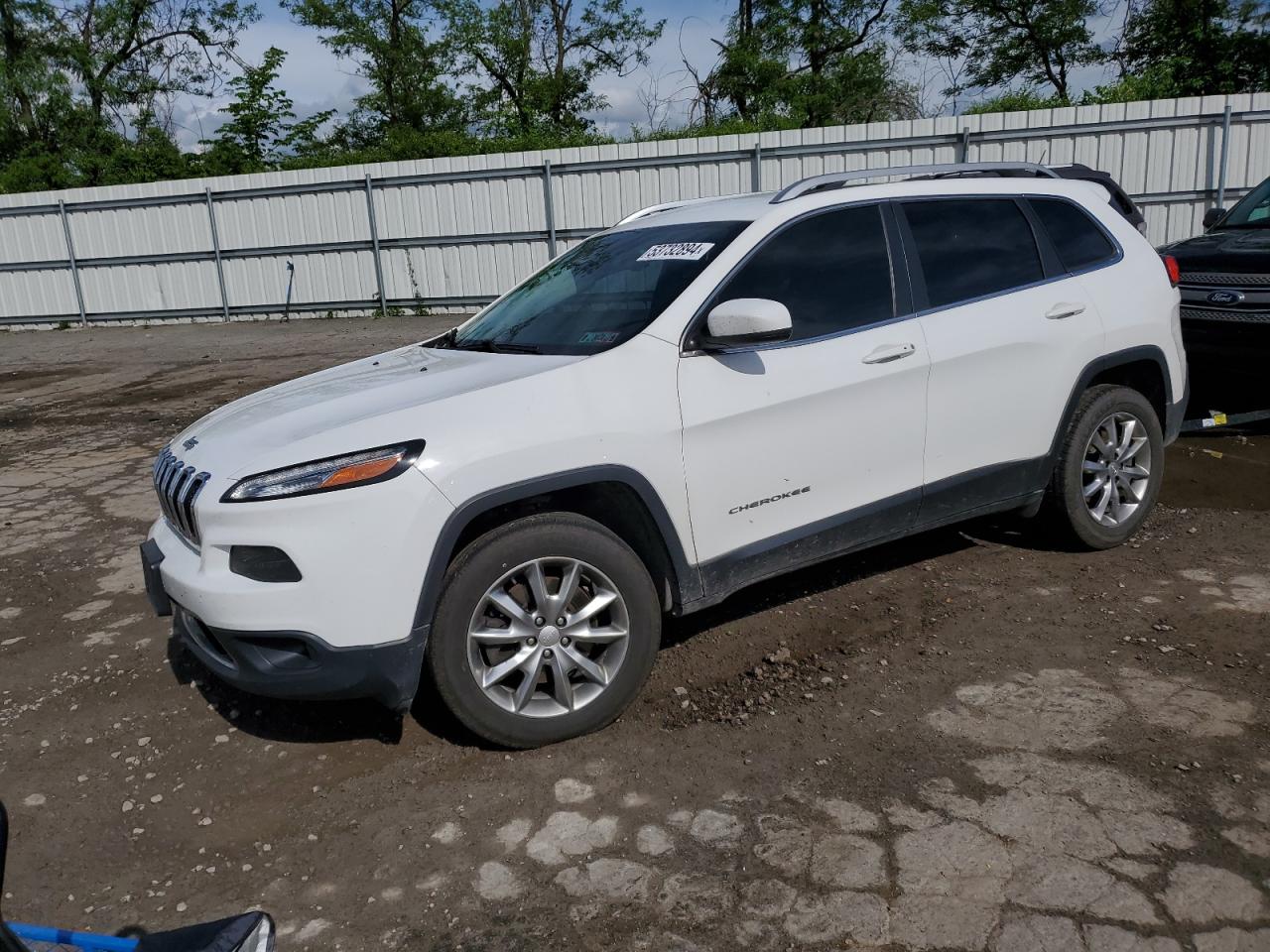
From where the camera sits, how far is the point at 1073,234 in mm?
4668

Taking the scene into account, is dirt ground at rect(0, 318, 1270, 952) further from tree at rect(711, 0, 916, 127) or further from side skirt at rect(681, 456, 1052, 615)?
tree at rect(711, 0, 916, 127)

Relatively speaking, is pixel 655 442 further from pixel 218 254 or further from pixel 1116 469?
pixel 218 254

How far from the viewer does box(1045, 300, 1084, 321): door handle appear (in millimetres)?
4383

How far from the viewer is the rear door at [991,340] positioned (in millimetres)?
4082

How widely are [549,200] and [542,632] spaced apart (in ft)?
48.4

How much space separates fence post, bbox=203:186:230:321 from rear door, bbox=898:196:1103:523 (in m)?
17.4

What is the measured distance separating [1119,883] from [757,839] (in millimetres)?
910

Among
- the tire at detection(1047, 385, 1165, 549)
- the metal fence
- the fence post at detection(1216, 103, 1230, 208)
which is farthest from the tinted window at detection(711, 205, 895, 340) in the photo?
the fence post at detection(1216, 103, 1230, 208)

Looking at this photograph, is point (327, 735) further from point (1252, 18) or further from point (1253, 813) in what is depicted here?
point (1252, 18)

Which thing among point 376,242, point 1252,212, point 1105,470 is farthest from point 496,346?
point 376,242

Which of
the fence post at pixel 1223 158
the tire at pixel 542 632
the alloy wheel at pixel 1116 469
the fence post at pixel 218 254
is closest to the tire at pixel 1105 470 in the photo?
the alloy wheel at pixel 1116 469

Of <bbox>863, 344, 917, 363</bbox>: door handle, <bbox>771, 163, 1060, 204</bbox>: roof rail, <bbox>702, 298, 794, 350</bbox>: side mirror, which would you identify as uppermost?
<bbox>771, 163, 1060, 204</bbox>: roof rail

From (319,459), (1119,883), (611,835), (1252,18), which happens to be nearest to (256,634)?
(319,459)

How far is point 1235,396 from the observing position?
783 centimetres
